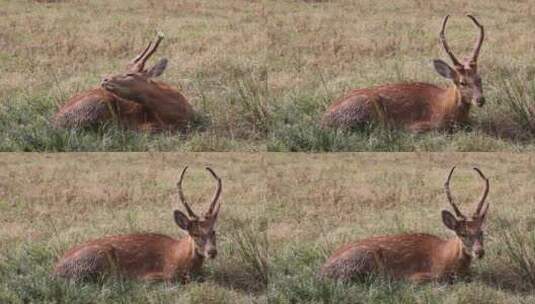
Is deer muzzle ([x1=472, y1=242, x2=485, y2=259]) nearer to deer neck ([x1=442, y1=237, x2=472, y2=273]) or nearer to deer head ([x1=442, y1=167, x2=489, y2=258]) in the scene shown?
deer head ([x1=442, y1=167, x2=489, y2=258])

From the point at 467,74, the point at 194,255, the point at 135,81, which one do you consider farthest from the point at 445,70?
the point at 194,255

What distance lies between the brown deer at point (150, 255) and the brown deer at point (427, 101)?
4.83 feet

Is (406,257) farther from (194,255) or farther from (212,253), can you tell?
(194,255)

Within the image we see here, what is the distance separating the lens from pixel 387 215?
522 inches

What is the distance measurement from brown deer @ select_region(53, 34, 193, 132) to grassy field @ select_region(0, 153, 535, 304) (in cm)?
35

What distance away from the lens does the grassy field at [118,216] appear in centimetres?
1137

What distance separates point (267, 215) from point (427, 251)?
4.44 ft

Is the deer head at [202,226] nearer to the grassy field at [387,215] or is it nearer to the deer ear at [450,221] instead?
the grassy field at [387,215]

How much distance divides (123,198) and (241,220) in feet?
7.51

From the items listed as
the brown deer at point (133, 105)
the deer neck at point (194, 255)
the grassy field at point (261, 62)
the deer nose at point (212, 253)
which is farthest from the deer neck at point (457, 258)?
the brown deer at point (133, 105)

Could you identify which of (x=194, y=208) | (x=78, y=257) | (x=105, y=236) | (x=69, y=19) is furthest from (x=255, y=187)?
(x=69, y=19)

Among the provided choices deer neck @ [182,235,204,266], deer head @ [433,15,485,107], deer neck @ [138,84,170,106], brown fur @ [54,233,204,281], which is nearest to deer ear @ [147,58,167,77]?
deer neck @ [138,84,170,106]

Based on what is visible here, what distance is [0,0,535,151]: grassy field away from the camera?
504 inches

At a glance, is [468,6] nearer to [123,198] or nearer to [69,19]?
[69,19]
